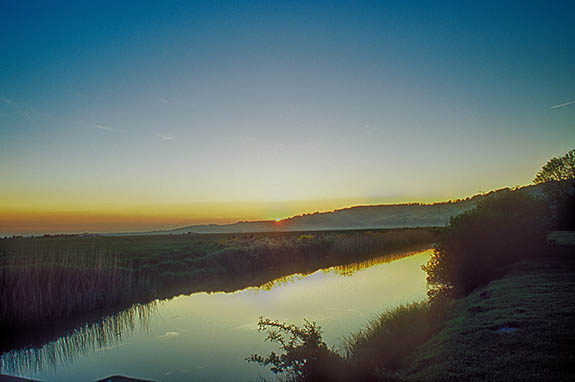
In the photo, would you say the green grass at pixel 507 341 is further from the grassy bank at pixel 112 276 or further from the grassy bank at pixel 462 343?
the grassy bank at pixel 112 276

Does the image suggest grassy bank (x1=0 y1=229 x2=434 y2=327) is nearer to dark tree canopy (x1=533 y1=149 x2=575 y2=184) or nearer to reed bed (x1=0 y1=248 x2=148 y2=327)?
reed bed (x1=0 y1=248 x2=148 y2=327)

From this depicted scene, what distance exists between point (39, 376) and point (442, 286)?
13.9m

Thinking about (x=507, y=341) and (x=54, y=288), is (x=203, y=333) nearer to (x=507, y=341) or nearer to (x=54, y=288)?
(x=54, y=288)

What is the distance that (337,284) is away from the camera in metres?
20.3

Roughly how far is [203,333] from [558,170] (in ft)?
120

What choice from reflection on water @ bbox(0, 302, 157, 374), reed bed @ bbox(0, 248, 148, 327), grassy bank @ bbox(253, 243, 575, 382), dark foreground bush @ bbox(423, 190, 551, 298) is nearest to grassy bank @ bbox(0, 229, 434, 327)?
reed bed @ bbox(0, 248, 148, 327)

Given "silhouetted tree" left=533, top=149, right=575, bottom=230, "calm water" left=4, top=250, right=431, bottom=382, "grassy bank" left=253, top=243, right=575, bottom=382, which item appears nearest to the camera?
Result: "grassy bank" left=253, top=243, right=575, bottom=382

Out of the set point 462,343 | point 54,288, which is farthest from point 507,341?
point 54,288

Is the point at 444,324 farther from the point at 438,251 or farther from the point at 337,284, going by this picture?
the point at 337,284

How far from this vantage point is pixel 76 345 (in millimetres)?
10656

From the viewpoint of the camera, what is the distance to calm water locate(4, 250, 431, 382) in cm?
873

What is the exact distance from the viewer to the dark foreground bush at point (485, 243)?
14.8 m

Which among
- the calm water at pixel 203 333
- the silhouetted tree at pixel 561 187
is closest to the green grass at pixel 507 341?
the calm water at pixel 203 333

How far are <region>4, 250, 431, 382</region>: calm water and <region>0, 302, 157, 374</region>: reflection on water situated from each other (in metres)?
0.03
